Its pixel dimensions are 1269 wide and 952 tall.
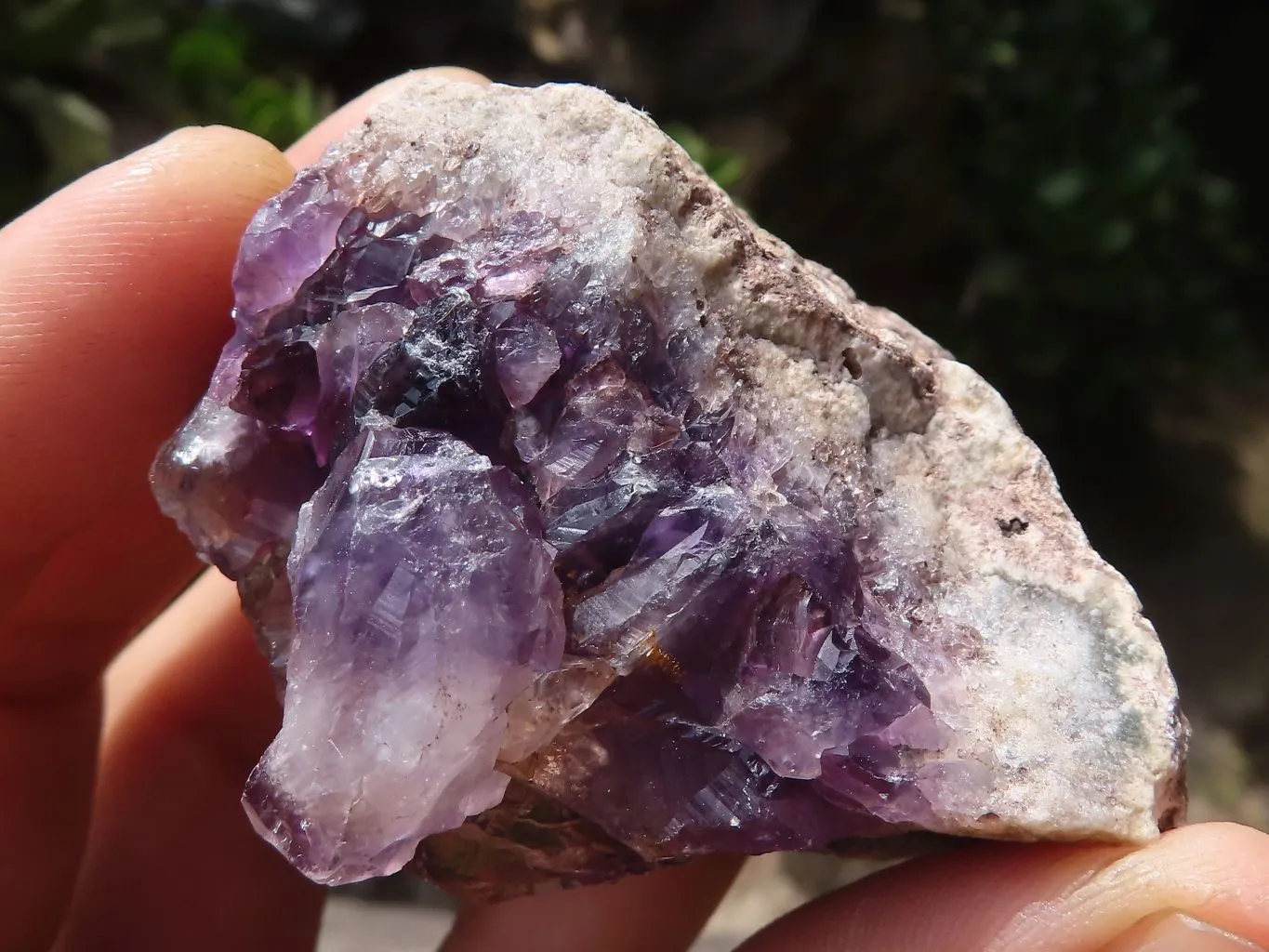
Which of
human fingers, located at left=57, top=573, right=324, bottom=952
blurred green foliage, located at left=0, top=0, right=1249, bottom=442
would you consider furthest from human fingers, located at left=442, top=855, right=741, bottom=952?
blurred green foliage, located at left=0, top=0, right=1249, bottom=442

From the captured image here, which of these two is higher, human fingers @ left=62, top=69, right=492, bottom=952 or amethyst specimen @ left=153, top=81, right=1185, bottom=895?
amethyst specimen @ left=153, top=81, right=1185, bottom=895

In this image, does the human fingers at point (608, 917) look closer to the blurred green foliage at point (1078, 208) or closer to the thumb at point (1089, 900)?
the thumb at point (1089, 900)

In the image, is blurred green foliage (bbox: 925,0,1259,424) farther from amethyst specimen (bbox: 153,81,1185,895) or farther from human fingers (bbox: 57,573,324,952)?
human fingers (bbox: 57,573,324,952)

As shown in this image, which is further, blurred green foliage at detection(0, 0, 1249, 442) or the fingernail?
blurred green foliage at detection(0, 0, 1249, 442)

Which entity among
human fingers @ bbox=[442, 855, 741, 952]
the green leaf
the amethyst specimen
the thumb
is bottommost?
human fingers @ bbox=[442, 855, 741, 952]

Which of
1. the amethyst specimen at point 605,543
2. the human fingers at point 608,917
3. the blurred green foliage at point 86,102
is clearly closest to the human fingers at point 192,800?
the human fingers at point 608,917

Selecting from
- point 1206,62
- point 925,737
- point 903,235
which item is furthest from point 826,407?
point 1206,62
